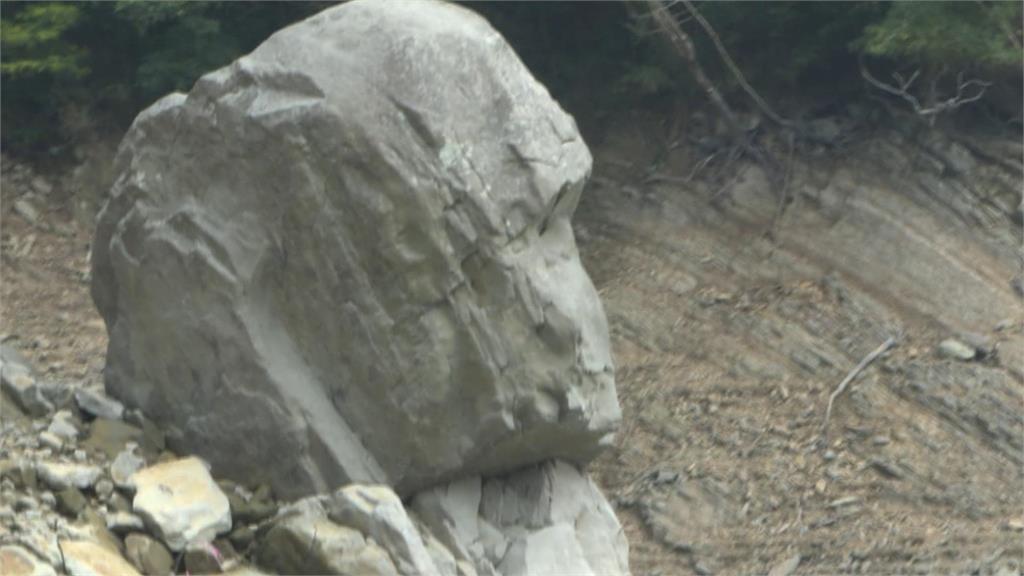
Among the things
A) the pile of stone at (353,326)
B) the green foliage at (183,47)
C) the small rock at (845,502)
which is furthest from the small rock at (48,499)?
the green foliage at (183,47)

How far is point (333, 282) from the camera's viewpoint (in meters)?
6.88

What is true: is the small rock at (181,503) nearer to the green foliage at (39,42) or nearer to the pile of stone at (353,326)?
the pile of stone at (353,326)

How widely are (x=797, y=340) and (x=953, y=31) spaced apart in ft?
6.09

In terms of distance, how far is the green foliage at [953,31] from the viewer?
1089 cm

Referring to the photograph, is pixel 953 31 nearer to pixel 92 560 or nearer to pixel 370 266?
pixel 370 266

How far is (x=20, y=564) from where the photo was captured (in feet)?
19.8

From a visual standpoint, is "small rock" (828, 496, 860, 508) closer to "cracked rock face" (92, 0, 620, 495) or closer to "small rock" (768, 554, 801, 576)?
"small rock" (768, 554, 801, 576)

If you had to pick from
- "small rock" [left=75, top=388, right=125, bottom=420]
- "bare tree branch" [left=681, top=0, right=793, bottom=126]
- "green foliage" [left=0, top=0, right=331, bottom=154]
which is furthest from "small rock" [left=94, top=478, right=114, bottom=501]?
"bare tree branch" [left=681, top=0, right=793, bottom=126]

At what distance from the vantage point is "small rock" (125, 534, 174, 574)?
21.1ft

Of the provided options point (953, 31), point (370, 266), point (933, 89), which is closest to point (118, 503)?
point (370, 266)

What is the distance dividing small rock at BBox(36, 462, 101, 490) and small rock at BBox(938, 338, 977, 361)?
5.34m

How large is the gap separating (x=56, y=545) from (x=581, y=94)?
6806mm

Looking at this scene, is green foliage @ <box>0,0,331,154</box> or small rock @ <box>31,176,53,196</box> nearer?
green foliage @ <box>0,0,331,154</box>

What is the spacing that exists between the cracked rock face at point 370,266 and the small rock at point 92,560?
78 centimetres
